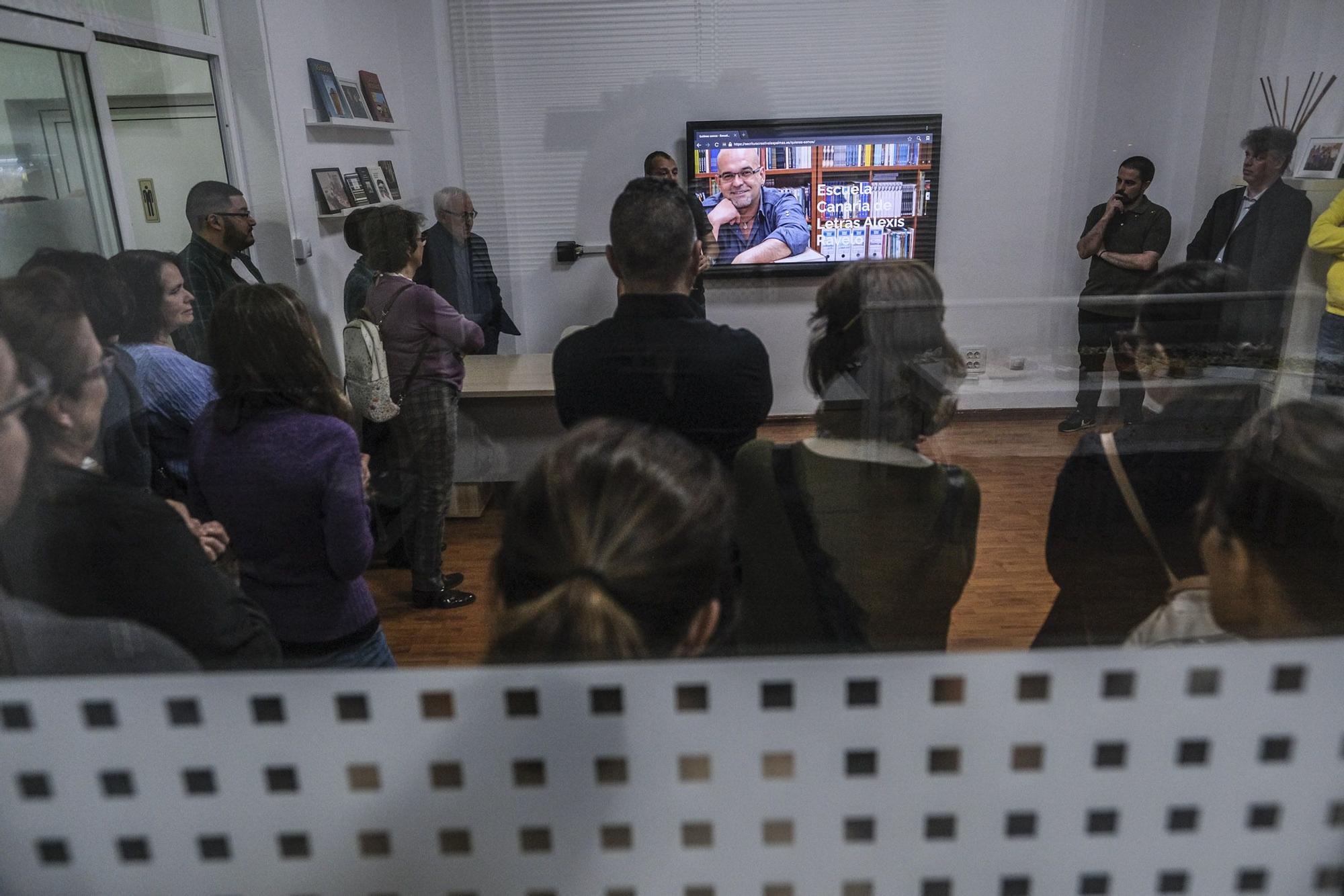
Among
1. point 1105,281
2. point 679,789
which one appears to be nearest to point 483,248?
point 1105,281

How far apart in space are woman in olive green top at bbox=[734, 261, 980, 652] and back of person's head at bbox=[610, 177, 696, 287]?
0.36m

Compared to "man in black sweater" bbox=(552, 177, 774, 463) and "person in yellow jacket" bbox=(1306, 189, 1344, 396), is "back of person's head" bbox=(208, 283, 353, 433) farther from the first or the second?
"person in yellow jacket" bbox=(1306, 189, 1344, 396)

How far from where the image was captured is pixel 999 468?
2992mm

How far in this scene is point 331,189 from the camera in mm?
4195

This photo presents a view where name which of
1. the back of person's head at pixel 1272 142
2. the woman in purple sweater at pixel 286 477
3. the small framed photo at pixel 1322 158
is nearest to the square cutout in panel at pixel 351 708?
the woman in purple sweater at pixel 286 477

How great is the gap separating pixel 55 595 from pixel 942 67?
16.7 feet

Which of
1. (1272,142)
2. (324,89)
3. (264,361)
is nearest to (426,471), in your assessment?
(264,361)

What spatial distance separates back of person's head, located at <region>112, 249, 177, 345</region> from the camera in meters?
2.04

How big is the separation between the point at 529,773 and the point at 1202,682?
1.05 ft

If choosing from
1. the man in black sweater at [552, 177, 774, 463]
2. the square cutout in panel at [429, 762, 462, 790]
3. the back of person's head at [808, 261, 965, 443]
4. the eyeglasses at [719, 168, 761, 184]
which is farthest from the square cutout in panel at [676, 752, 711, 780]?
the eyeglasses at [719, 168, 761, 184]

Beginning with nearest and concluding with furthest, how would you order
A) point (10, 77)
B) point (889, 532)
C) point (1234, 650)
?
1. point (1234, 650)
2. point (889, 532)
3. point (10, 77)

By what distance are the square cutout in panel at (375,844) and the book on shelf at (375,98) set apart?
4658 mm

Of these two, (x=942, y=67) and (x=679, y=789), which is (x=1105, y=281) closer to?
(x=942, y=67)

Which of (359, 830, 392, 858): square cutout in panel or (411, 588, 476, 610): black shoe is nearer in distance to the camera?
(359, 830, 392, 858): square cutout in panel
